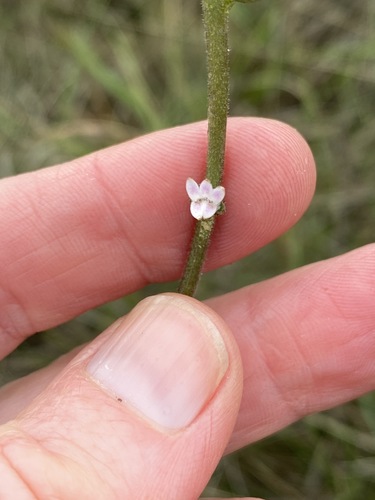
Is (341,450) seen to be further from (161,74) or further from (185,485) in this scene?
(161,74)

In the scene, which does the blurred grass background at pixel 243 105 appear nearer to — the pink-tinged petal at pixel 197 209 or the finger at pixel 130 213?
the finger at pixel 130 213

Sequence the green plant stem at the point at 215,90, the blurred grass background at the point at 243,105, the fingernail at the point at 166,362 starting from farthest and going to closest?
the blurred grass background at the point at 243,105
the fingernail at the point at 166,362
the green plant stem at the point at 215,90

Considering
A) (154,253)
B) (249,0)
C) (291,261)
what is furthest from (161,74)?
(249,0)

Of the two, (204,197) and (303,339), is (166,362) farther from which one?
(303,339)

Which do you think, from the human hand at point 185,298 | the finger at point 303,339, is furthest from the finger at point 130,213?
the finger at point 303,339

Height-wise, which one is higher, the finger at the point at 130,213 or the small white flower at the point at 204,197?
the small white flower at the point at 204,197

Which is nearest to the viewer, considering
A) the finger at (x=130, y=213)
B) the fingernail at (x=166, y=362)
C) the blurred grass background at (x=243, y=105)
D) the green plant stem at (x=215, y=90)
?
the green plant stem at (x=215, y=90)

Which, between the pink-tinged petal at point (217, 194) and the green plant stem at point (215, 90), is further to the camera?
the pink-tinged petal at point (217, 194)
